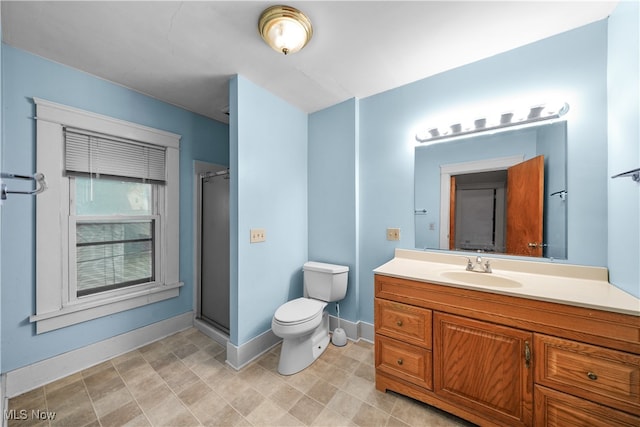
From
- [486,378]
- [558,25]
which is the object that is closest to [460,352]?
[486,378]

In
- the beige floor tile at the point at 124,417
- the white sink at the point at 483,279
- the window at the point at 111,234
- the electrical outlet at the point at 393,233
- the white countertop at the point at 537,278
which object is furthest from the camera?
the electrical outlet at the point at 393,233

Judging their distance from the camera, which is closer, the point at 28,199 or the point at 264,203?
the point at 28,199

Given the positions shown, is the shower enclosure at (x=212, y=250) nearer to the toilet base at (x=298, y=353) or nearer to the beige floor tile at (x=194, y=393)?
the beige floor tile at (x=194, y=393)

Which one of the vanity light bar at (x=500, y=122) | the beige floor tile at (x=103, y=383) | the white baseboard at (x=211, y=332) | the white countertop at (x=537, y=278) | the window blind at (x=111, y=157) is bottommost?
the beige floor tile at (x=103, y=383)

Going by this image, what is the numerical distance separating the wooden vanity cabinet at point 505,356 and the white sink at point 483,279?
0.25 meters

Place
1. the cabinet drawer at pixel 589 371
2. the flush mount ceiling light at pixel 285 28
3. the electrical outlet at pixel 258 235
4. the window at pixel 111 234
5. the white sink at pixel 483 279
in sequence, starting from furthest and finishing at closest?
the electrical outlet at pixel 258 235, the window at pixel 111 234, the white sink at pixel 483 279, the flush mount ceiling light at pixel 285 28, the cabinet drawer at pixel 589 371

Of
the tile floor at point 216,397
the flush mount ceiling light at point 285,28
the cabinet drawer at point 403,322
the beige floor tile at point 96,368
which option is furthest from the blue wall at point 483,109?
the beige floor tile at point 96,368

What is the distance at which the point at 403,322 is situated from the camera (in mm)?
1504

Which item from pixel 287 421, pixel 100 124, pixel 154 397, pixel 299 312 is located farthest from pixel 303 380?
pixel 100 124

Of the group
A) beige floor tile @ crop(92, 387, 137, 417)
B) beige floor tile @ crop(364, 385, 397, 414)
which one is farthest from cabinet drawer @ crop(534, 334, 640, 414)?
beige floor tile @ crop(92, 387, 137, 417)

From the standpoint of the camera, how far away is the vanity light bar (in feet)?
4.96

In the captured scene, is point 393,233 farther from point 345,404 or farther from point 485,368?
point 345,404

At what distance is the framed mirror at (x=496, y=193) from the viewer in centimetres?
153

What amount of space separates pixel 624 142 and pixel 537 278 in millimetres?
845
